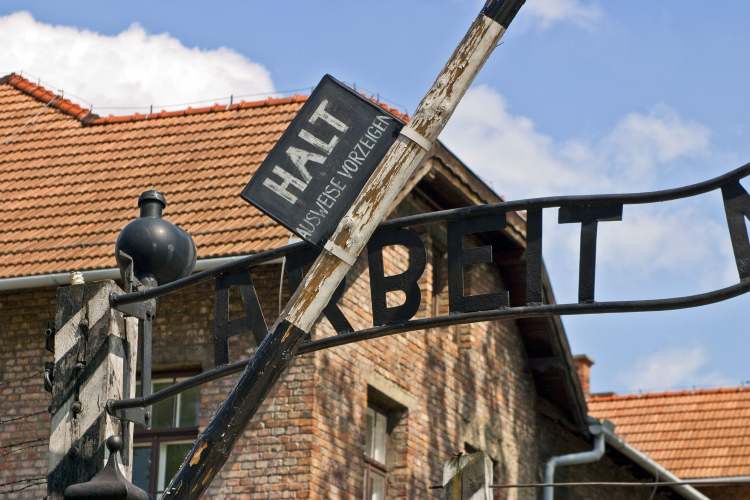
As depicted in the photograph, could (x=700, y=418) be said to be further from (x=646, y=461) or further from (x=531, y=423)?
(x=531, y=423)

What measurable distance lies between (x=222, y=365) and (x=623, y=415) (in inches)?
763

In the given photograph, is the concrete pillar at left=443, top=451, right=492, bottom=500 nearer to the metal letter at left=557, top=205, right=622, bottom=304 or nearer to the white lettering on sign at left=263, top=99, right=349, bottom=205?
the metal letter at left=557, top=205, right=622, bottom=304

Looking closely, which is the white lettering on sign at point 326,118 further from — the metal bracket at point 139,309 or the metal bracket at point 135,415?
the metal bracket at point 135,415

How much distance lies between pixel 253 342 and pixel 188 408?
1.00m

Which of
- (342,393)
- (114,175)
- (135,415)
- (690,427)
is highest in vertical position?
(114,175)

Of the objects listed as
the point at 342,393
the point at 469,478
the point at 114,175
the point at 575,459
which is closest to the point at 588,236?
the point at 469,478

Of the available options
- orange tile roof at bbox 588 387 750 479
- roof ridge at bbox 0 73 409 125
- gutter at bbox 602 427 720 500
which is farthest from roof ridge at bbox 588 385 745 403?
roof ridge at bbox 0 73 409 125

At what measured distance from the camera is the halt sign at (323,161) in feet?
13.3

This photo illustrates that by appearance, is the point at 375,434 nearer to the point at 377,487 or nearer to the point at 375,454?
the point at 375,454

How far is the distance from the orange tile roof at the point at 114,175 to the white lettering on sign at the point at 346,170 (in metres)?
5.83

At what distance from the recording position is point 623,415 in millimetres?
22922

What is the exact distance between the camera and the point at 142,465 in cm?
1071

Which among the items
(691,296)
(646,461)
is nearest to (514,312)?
(691,296)

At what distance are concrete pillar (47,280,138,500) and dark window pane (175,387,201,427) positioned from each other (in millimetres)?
5470
